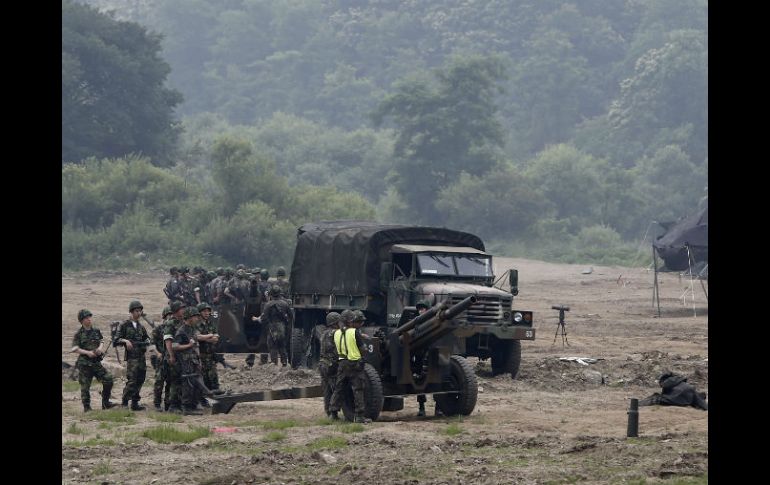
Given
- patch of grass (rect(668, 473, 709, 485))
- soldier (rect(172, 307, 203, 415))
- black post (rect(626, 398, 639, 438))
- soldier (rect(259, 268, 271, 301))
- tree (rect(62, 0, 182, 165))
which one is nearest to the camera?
patch of grass (rect(668, 473, 709, 485))

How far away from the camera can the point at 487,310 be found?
22.5 metres

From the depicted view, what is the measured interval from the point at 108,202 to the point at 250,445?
142 feet

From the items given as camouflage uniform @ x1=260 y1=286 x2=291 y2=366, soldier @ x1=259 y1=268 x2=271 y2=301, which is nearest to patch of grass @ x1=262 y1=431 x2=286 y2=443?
camouflage uniform @ x1=260 y1=286 x2=291 y2=366

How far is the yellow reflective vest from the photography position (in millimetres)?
17953

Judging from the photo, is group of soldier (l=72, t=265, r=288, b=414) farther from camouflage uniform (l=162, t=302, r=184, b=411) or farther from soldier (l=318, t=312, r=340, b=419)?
soldier (l=318, t=312, r=340, b=419)

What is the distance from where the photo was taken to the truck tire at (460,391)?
18844 millimetres

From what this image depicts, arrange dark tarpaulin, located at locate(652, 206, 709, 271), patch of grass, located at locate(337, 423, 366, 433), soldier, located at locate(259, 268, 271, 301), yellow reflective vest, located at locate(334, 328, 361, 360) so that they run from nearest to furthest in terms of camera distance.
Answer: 1. patch of grass, located at locate(337, 423, 366, 433)
2. yellow reflective vest, located at locate(334, 328, 361, 360)
3. soldier, located at locate(259, 268, 271, 301)
4. dark tarpaulin, located at locate(652, 206, 709, 271)

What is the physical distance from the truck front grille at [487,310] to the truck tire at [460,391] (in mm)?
3157

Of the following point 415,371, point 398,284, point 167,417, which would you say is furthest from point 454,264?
point 167,417

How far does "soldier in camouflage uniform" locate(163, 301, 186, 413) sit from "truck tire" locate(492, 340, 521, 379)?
6144 millimetres
